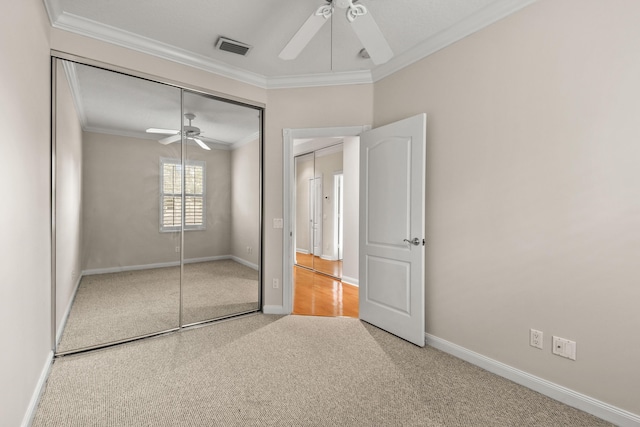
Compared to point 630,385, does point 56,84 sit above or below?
above

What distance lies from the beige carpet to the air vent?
2697mm

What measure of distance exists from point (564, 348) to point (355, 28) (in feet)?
7.79

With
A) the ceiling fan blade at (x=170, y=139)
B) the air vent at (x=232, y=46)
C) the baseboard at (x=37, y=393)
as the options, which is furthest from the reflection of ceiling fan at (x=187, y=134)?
the baseboard at (x=37, y=393)

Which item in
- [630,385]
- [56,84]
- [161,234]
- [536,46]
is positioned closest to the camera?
[630,385]

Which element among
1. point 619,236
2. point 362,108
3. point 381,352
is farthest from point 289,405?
point 362,108

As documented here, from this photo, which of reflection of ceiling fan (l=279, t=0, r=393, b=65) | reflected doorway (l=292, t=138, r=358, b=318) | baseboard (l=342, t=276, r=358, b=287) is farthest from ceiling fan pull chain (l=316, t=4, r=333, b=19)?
baseboard (l=342, t=276, r=358, b=287)

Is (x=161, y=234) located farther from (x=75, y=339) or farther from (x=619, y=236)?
(x=619, y=236)

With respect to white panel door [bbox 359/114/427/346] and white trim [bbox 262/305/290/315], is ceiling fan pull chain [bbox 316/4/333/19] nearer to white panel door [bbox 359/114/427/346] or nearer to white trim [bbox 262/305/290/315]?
white panel door [bbox 359/114/427/346]

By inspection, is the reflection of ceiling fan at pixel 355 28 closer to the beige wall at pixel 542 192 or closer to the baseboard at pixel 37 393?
the beige wall at pixel 542 192

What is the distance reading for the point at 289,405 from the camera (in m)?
1.87

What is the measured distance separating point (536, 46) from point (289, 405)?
2.87 metres

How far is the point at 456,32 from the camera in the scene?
2500 mm

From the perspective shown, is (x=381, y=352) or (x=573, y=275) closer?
(x=573, y=275)

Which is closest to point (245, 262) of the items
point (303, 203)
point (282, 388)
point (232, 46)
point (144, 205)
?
point (144, 205)
